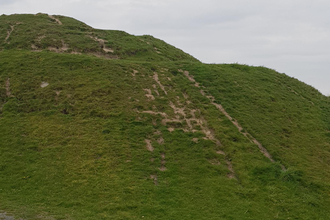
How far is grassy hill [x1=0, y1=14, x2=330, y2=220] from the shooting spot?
14.4 meters

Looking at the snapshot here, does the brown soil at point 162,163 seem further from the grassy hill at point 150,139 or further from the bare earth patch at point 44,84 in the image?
the bare earth patch at point 44,84

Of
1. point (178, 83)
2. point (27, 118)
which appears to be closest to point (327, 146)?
point (178, 83)

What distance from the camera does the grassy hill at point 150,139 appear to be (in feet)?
47.3

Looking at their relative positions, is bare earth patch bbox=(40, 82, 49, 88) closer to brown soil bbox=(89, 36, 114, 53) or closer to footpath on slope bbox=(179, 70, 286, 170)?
brown soil bbox=(89, 36, 114, 53)

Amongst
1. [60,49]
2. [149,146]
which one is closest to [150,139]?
[149,146]

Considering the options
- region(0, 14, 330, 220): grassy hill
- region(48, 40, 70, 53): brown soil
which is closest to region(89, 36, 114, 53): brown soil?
region(0, 14, 330, 220): grassy hill

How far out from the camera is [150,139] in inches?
738

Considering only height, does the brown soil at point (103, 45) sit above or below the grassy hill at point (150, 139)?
above

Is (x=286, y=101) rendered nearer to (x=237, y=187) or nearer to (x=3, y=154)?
(x=237, y=187)

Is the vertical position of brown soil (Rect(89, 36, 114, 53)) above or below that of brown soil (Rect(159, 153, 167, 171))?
above

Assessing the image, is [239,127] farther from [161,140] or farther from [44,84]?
[44,84]

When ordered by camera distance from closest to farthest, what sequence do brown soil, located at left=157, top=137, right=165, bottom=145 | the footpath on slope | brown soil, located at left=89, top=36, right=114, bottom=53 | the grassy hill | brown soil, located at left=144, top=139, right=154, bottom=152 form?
the grassy hill < brown soil, located at left=144, top=139, right=154, bottom=152 < brown soil, located at left=157, top=137, right=165, bottom=145 < the footpath on slope < brown soil, located at left=89, top=36, right=114, bottom=53

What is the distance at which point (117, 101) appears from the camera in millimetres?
21234

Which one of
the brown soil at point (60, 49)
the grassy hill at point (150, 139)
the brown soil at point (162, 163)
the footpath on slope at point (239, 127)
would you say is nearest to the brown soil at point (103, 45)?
the grassy hill at point (150, 139)
